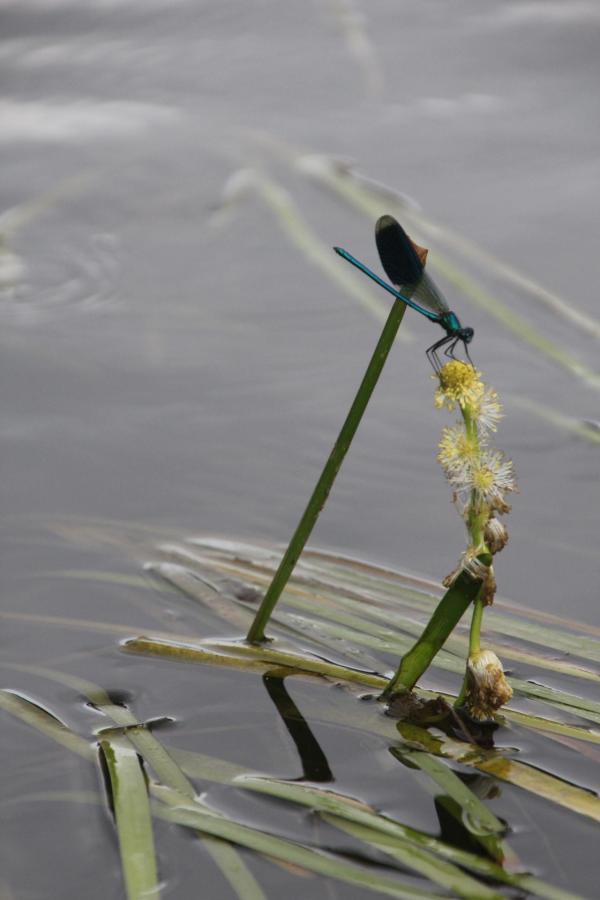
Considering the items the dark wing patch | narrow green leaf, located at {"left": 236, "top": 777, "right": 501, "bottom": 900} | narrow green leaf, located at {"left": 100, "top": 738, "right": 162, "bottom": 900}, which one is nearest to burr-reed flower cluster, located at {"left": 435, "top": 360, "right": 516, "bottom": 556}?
the dark wing patch

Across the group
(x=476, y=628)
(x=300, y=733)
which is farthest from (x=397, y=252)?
(x=300, y=733)

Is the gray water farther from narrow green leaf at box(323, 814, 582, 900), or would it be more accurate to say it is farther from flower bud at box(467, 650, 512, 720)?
narrow green leaf at box(323, 814, 582, 900)

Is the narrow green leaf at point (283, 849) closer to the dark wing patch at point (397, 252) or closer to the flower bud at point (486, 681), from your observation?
the flower bud at point (486, 681)

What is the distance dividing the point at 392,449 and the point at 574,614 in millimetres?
574

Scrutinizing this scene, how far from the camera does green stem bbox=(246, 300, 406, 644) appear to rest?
3.93 feet

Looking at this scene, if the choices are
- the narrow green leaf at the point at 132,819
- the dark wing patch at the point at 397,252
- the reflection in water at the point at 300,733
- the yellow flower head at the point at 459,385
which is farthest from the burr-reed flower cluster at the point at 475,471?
the narrow green leaf at the point at 132,819

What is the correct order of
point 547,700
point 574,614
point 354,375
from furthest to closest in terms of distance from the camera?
point 354,375 → point 574,614 → point 547,700

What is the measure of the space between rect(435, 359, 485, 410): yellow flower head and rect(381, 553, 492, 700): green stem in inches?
6.8

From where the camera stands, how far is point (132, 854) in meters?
1.10

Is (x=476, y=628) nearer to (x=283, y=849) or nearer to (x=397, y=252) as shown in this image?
(x=283, y=849)

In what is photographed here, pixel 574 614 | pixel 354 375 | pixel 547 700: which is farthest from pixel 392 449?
pixel 547 700

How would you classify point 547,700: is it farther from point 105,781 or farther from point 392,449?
point 392,449

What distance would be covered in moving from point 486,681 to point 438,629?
0.08m

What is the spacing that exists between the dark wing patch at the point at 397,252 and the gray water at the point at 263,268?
63 cm
